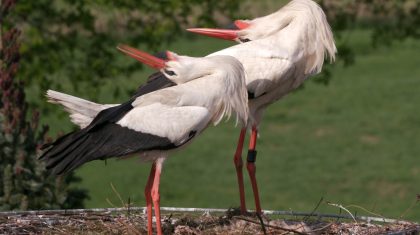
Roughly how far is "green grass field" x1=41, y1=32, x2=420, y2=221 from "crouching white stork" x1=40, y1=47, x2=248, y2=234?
7.29 m

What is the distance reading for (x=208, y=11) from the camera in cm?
1235

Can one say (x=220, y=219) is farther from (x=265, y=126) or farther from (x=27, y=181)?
(x=265, y=126)

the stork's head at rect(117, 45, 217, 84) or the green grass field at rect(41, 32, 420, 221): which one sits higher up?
the stork's head at rect(117, 45, 217, 84)

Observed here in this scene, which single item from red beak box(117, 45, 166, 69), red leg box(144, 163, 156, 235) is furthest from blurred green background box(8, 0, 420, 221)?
red beak box(117, 45, 166, 69)

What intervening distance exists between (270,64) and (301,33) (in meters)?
0.40

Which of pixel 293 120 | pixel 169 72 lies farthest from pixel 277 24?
pixel 293 120

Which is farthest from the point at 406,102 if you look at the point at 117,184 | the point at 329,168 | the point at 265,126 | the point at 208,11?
the point at 208,11

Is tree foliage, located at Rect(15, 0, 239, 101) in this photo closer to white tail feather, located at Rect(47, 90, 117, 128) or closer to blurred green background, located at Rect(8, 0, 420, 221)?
blurred green background, located at Rect(8, 0, 420, 221)

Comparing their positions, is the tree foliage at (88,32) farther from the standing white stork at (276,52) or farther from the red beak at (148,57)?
the red beak at (148,57)

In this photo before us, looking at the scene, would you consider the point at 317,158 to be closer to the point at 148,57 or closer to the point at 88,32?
the point at 88,32

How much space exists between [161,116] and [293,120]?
17.0 m

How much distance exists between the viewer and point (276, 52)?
26.3 feet

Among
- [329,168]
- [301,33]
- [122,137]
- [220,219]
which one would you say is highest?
[301,33]

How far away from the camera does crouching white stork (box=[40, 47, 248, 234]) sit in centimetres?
677
